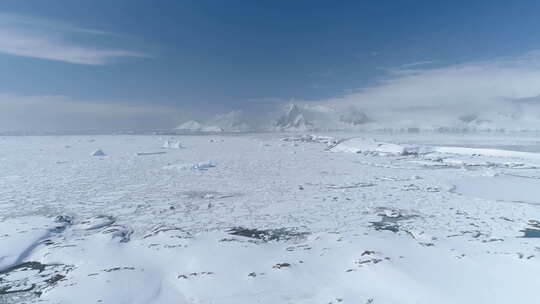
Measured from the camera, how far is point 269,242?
6836 mm

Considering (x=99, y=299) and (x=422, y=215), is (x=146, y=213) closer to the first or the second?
(x=99, y=299)

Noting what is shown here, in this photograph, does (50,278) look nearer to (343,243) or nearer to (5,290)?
(5,290)

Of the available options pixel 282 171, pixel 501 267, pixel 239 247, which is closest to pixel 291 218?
pixel 239 247

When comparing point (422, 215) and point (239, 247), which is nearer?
point (239, 247)

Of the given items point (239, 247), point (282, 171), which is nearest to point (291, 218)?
point (239, 247)

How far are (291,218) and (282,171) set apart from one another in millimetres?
8273

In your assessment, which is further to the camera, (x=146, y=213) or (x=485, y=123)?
(x=485, y=123)

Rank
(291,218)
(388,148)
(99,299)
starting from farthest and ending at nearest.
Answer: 1. (388,148)
2. (291,218)
3. (99,299)

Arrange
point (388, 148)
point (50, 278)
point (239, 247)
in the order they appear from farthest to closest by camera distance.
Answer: point (388, 148) < point (239, 247) < point (50, 278)

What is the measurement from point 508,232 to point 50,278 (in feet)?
29.4

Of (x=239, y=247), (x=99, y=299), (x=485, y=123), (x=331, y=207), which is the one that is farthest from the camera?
(x=485, y=123)

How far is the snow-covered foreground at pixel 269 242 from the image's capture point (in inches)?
196

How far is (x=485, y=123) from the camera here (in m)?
139

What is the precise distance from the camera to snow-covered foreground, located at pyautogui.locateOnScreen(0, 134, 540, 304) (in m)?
4.97
